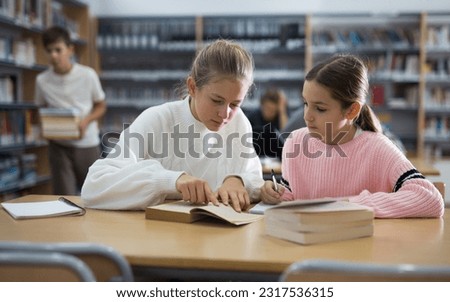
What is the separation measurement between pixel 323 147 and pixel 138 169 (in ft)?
2.06

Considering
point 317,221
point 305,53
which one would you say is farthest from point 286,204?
point 305,53

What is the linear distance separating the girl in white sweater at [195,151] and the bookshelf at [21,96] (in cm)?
265

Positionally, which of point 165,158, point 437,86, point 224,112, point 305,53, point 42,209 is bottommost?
point 42,209

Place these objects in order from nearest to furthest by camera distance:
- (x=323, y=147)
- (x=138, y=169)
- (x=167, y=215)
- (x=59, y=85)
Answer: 1. (x=167, y=215)
2. (x=138, y=169)
3. (x=323, y=147)
4. (x=59, y=85)

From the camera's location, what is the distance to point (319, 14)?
18.8 ft

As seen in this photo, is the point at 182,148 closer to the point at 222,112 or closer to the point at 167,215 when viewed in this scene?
the point at 222,112

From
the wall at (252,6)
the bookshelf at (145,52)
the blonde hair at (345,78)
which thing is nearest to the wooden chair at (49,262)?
the blonde hair at (345,78)

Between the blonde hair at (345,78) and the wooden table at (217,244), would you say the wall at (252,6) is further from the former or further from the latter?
the wooden table at (217,244)

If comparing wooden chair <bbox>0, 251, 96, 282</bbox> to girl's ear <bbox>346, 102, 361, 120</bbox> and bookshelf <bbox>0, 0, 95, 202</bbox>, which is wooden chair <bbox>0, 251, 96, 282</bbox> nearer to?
girl's ear <bbox>346, 102, 361, 120</bbox>

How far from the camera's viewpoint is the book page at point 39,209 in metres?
1.37

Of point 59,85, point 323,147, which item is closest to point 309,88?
point 323,147

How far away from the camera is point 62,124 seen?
11.5 ft

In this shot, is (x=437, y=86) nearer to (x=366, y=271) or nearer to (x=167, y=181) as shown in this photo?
(x=167, y=181)

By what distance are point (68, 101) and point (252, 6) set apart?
3.14 metres
